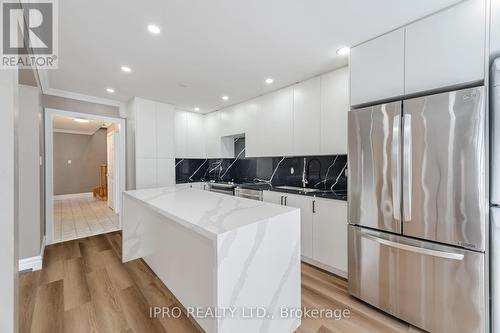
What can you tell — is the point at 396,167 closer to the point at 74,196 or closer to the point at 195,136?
the point at 195,136

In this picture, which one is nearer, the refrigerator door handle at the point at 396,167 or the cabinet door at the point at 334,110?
the refrigerator door handle at the point at 396,167

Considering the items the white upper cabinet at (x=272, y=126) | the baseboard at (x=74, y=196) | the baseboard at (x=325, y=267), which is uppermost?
the white upper cabinet at (x=272, y=126)

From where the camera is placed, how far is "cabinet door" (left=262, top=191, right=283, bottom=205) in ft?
9.50

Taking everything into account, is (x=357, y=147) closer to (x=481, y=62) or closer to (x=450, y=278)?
(x=481, y=62)

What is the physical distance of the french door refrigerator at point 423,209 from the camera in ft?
4.52

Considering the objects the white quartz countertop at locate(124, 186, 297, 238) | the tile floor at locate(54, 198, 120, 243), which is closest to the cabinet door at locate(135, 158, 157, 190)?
the tile floor at locate(54, 198, 120, 243)

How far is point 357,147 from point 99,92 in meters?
3.91

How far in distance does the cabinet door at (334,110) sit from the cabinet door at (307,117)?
0.07 m

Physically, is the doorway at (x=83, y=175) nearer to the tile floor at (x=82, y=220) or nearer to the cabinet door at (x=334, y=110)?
the tile floor at (x=82, y=220)

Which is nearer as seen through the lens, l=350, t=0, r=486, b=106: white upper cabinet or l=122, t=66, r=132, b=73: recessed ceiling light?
l=350, t=0, r=486, b=106: white upper cabinet

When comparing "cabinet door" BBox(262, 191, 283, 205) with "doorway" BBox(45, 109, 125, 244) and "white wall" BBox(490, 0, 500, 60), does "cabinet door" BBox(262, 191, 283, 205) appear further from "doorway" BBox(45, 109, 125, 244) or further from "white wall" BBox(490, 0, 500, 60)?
"doorway" BBox(45, 109, 125, 244)

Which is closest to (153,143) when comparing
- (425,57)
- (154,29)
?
(154,29)

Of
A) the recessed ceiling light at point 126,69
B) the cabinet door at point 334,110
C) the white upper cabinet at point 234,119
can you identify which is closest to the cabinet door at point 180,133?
the white upper cabinet at point 234,119

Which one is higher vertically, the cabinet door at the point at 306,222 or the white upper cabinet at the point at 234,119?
the white upper cabinet at the point at 234,119
